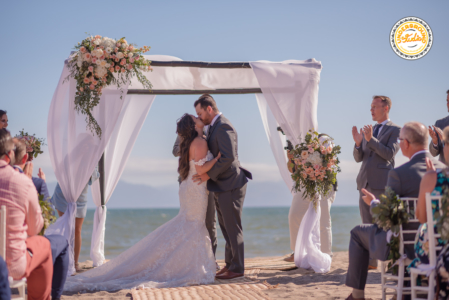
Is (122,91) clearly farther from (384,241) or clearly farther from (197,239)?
(384,241)

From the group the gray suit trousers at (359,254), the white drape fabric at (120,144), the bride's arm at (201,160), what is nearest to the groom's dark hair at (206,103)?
the bride's arm at (201,160)

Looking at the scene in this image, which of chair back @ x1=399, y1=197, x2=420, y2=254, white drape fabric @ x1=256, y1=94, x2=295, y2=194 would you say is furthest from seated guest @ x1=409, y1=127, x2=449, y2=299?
white drape fabric @ x1=256, y1=94, x2=295, y2=194

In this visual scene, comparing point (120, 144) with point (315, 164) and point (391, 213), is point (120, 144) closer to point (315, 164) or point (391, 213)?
point (315, 164)

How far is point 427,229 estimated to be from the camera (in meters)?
2.81

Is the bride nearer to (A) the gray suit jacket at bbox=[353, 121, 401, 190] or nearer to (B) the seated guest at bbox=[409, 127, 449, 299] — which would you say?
(A) the gray suit jacket at bbox=[353, 121, 401, 190]

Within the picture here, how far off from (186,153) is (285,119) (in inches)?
57.9

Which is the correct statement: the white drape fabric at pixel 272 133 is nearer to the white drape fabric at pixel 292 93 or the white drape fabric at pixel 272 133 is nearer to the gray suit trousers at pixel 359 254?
the white drape fabric at pixel 292 93

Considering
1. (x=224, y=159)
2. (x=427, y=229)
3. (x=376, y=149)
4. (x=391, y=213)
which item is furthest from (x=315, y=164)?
(x=427, y=229)

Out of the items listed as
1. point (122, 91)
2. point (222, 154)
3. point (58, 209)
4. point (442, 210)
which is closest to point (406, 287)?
point (442, 210)

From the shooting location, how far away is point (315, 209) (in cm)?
552

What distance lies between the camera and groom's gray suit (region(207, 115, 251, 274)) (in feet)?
16.3

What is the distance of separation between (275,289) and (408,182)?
6.01ft

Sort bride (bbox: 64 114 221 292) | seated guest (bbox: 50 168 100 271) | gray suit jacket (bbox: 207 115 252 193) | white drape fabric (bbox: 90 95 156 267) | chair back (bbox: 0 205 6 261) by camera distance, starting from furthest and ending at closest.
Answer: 1. white drape fabric (bbox: 90 95 156 267)
2. seated guest (bbox: 50 168 100 271)
3. gray suit jacket (bbox: 207 115 252 193)
4. bride (bbox: 64 114 221 292)
5. chair back (bbox: 0 205 6 261)

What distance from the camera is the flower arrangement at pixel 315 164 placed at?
5270 mm
